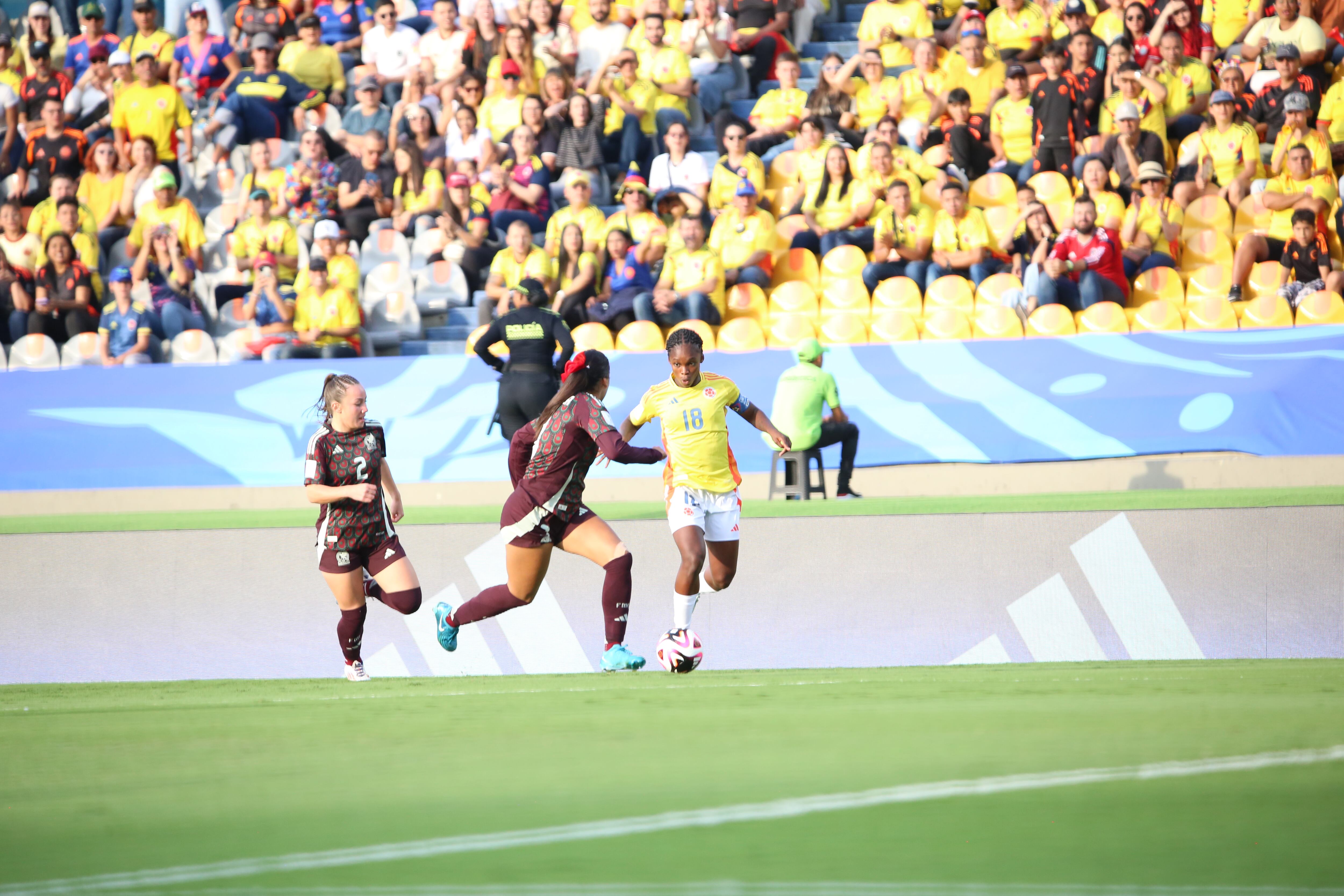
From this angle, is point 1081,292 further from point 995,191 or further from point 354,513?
point 354,513

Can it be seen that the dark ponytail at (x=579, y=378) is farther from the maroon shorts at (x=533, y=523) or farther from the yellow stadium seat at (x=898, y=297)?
the yellow stadium seat at (x=898, y=297)

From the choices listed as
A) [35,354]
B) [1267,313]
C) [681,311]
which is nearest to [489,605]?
[681,311]

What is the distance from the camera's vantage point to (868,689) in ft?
20.3

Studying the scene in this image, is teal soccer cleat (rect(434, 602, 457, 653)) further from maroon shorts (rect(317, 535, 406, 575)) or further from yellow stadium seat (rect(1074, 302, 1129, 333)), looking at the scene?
yellow stadium seat (rect(1074, 302, 1129, 333))

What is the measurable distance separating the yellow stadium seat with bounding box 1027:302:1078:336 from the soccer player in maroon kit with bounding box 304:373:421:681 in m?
6.91

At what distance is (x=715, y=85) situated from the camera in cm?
1625

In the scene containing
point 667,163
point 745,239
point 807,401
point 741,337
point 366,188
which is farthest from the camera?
point 366,188

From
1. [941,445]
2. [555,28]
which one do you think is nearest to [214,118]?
[555,28]

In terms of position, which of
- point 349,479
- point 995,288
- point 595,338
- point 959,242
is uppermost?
point 349,479

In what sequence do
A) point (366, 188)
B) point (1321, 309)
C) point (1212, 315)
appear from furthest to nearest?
point (366, 188), point (1212, 315), point (1321, 309)

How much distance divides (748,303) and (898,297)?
55.3 inches

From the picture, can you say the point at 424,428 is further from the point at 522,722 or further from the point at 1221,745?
the point at 1221,745

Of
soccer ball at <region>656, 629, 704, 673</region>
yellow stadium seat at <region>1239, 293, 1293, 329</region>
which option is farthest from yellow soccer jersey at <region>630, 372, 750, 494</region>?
yellow stadium seat at <region>1239, 293, 1293, 329</region>

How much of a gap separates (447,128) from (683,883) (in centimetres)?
1487
